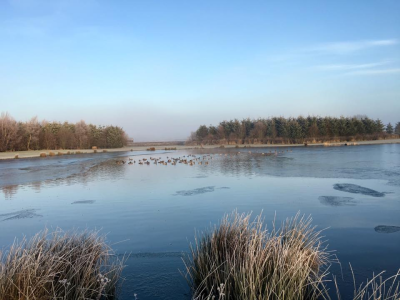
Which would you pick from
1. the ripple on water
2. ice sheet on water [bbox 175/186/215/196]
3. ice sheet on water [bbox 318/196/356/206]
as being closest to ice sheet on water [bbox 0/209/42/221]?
ice sheet on water [bbox 175/186/215/196]

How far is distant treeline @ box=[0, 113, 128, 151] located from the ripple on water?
50.0 meters

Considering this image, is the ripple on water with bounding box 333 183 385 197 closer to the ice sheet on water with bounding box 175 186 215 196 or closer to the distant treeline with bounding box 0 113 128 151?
the ice sheet on water with bounding box 175 186 215 196

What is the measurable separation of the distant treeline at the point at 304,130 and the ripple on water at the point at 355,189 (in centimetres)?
5079

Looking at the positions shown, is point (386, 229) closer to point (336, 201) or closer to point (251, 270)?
point (336, 201)

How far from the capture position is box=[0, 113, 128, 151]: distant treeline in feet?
169

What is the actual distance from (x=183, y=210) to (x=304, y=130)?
5890 cm

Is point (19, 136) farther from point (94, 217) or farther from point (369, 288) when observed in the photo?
point (369, 288)

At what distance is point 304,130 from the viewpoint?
64.8 meters

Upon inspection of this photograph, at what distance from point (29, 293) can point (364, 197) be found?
34.6 feet

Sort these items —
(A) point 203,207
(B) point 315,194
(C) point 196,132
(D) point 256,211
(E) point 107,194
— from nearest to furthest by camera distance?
(D) point 256,211 < (A) point 203,207 < (B) point 315,194 < (E) point 107,194 < (C) point 196,132

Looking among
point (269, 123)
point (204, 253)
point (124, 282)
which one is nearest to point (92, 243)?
point (124, 282)

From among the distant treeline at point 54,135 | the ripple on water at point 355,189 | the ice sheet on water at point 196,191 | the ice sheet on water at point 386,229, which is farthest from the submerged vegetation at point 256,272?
the distant treeline at point 54,135

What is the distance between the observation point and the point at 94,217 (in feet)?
31.1

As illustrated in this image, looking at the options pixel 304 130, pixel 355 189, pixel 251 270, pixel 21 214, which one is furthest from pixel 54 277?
pixel 304 130
